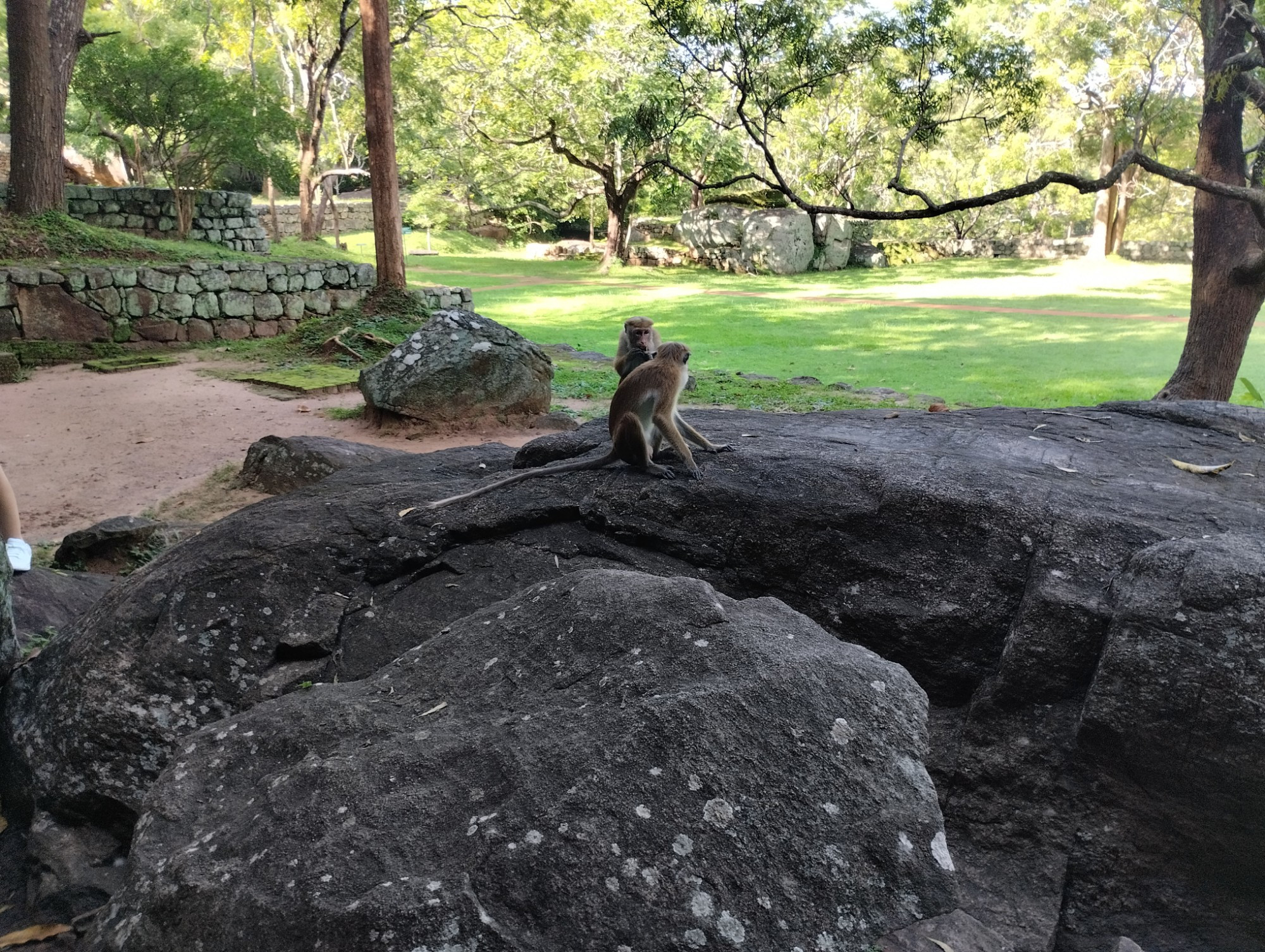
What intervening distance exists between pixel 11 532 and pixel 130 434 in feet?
23.6

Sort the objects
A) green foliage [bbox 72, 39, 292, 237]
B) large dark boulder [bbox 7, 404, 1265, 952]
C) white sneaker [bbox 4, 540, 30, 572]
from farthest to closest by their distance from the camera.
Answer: green foliage [bbox 72, 39, 292, 237], white sneaker [bbox 4, 540, 30, 572], large dark boulder [bbox 7, 404, 1265, 952]

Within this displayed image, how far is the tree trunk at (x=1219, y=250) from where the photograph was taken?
34.7 feet

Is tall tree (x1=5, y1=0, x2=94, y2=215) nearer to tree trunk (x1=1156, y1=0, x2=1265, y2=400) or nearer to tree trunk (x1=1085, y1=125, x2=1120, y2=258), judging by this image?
tree trunk (x1=1156, y1=0, x2=1265, y2=400)

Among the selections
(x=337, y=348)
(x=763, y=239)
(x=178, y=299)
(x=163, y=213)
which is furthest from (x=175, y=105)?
(x=763, y=239)

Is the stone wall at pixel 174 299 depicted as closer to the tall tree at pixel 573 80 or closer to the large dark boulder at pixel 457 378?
the large dark boulder at pixel 457 378

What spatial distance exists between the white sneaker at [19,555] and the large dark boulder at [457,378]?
→ 23.1ft

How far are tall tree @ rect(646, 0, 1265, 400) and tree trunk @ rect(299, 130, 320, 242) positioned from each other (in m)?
22.6

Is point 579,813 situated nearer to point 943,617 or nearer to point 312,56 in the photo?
point 943,617

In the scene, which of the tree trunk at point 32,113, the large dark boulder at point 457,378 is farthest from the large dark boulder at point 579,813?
the tree trunk at point 32,113

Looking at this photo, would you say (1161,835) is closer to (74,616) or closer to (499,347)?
(74,616)

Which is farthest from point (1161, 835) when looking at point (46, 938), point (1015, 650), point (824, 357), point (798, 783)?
point (824, 357)

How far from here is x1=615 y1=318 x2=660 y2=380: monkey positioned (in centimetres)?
783

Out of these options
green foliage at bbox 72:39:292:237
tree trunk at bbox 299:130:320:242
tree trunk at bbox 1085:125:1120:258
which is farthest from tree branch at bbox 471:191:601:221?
tree trunk at bbox 1085:125:1120:258

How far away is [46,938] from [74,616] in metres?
2.73
